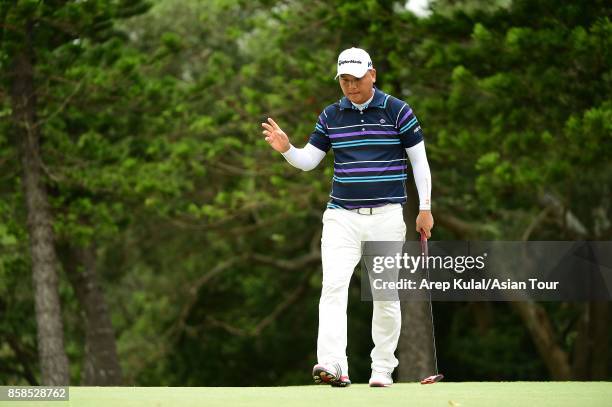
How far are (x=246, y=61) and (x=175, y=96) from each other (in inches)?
270

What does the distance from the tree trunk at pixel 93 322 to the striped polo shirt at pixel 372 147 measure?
46.1ft

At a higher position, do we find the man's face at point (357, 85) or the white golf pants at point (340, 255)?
the man's face at point (357, 85)

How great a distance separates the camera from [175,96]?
749 inches

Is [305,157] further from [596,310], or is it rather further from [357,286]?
[357,286]

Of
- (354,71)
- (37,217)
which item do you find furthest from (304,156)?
(37,217)

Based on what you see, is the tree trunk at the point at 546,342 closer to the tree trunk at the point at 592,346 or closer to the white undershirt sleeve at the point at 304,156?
the tree trunk at the point at 592,346

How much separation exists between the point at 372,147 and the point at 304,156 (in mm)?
467

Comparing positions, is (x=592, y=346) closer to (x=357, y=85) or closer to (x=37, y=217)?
(x=37, y=217)

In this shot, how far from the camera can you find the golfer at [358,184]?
6910mm

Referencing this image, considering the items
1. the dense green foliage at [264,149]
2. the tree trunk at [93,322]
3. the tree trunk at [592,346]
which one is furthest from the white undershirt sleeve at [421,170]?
the tree trunk at [592,346]

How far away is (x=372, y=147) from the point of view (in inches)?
273

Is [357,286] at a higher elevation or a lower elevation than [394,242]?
higher

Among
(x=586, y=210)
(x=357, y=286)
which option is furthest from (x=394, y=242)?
(x=357, y=286)

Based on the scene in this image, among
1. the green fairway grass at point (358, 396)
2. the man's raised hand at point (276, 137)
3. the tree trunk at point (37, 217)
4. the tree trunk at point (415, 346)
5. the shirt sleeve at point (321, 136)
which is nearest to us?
the green fairway grass at point (358, 396)
